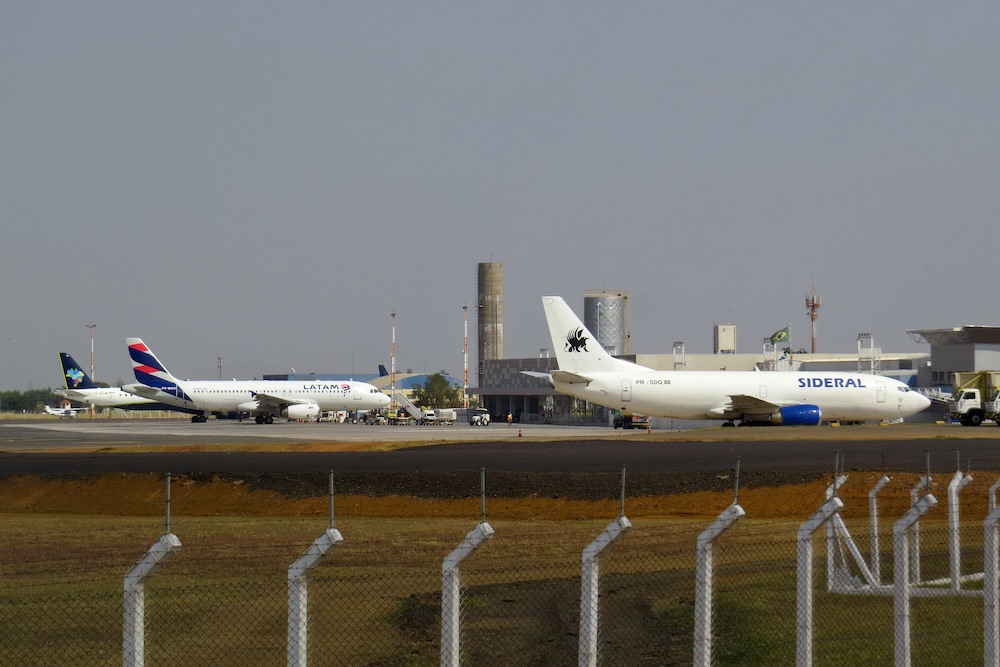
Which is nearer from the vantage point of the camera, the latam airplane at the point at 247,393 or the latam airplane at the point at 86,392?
the latam airplane at the point at 247,393

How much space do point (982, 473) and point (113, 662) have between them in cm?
2331

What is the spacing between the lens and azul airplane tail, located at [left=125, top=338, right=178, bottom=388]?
90562 millimetres

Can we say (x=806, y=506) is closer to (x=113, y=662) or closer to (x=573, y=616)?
(x=573, y=616)

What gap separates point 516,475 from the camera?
29.5m

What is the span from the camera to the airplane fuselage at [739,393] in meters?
54.5

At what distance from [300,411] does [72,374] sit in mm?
34452

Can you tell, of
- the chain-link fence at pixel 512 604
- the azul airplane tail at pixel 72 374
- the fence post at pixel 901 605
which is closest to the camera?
the fence post at pixel 901 605

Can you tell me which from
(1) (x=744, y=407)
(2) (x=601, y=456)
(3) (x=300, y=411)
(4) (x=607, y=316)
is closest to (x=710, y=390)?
(1) (x=744, y=407)

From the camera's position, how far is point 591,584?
30.5ft

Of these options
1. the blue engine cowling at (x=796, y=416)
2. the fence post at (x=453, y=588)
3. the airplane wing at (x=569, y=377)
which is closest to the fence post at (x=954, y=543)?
the fence post at (x=453, y=588)

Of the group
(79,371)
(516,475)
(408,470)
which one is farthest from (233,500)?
(79,371)

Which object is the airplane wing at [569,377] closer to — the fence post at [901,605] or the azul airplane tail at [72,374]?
the fence post at [901,605]

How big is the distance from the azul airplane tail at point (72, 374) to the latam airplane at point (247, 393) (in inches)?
660

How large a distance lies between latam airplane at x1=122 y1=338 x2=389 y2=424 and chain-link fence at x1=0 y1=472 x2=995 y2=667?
68.0m
